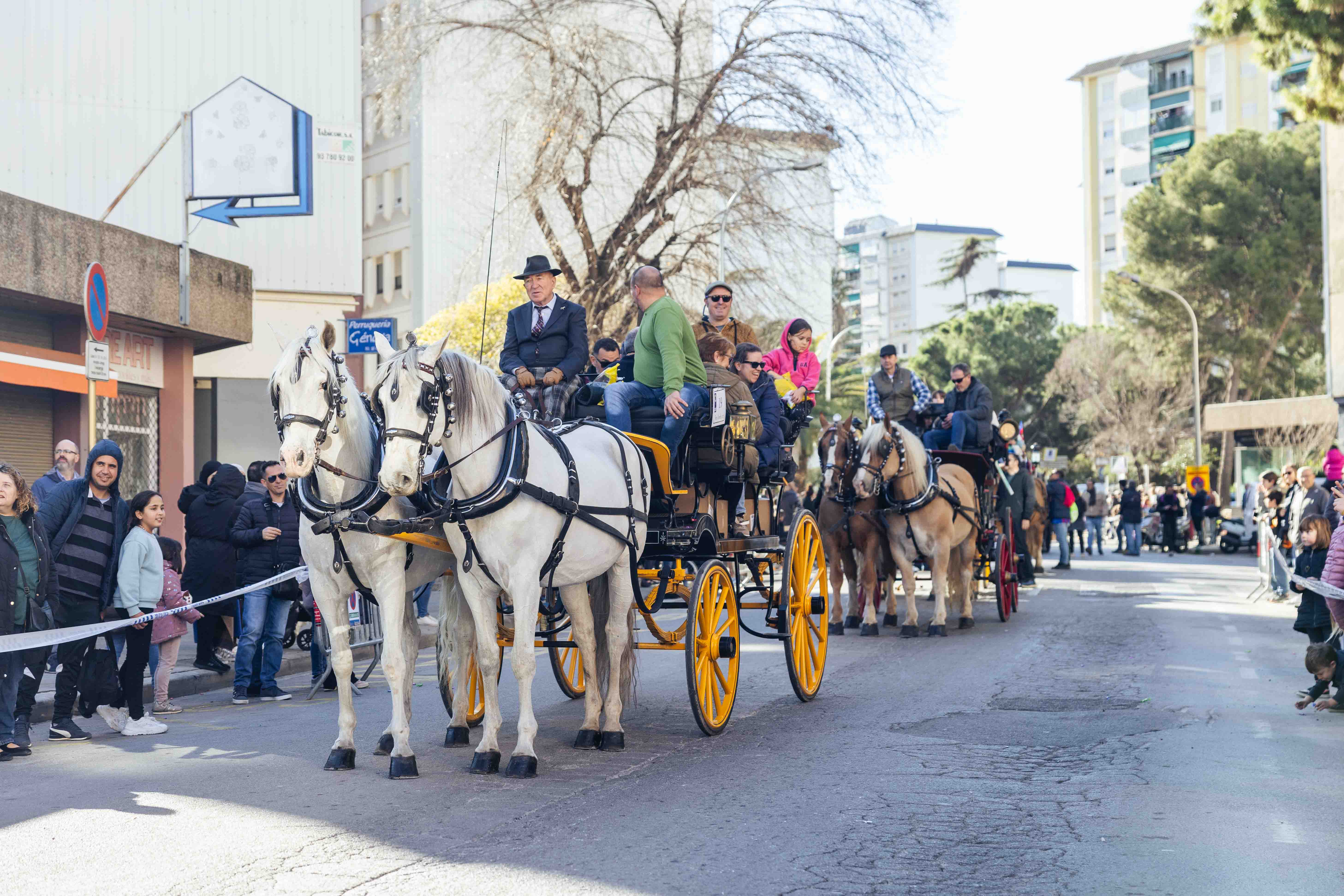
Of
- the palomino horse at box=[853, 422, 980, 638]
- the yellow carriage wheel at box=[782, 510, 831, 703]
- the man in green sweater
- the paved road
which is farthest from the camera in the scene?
the palomino horse at box=[853, 422, 980, 638]

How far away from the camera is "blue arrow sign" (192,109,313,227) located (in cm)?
2148

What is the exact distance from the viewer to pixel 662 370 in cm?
852

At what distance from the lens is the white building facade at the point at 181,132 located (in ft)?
80.0

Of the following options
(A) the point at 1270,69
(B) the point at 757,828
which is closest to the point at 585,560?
(B) the point at 757,828

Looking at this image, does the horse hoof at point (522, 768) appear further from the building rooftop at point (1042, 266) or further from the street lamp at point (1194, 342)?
the building rooftop at point (1042, 266)

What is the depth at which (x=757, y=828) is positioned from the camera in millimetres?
5805

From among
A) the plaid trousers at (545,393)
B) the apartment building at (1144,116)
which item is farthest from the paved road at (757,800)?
the apartment building at (1144,116)

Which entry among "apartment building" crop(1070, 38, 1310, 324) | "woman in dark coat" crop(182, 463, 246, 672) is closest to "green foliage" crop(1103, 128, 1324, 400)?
"apartment building" crop(1070, 38, 1310, 324)

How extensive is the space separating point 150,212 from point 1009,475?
16.1 m

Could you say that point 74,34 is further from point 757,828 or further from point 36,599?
point 757,828

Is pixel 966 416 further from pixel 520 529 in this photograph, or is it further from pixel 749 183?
pixel 520 529

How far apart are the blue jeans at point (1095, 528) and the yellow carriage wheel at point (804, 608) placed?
2463cm

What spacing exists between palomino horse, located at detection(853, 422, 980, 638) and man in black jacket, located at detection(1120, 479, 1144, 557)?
19.3 meters

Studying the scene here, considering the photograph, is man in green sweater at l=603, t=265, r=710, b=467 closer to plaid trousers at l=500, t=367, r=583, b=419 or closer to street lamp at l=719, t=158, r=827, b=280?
plaid trousers at l=500, t=367, r=583, b=419
